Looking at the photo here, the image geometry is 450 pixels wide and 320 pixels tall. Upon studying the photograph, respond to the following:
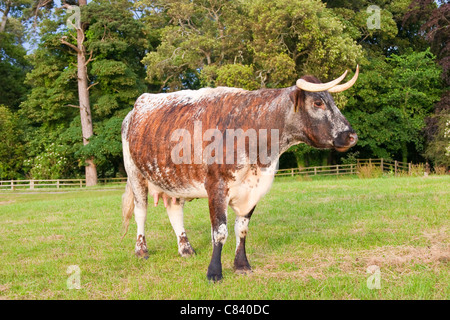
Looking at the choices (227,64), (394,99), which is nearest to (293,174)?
(394,99)

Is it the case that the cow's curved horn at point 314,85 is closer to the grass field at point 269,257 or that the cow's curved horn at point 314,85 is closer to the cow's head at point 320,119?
the cow's head at point 320,119

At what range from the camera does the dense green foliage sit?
22469 mm

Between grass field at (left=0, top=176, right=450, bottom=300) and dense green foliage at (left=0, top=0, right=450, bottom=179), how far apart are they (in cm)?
1431

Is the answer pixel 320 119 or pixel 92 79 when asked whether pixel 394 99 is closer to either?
pixel 92 79

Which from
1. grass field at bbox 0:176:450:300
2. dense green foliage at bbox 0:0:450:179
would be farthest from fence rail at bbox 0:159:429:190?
grass field at bbox 0:176:450:300

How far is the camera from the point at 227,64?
77.9 feet

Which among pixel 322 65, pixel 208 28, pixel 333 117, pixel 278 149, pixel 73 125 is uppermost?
pixel 208 28

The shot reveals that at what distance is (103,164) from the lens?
1139 inches

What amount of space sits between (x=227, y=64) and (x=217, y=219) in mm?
19903

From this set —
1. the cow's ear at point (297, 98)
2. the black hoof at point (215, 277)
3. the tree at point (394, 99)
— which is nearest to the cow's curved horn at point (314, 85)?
the cow's ear at point (297, 98)

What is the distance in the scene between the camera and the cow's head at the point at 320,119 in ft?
14.7
